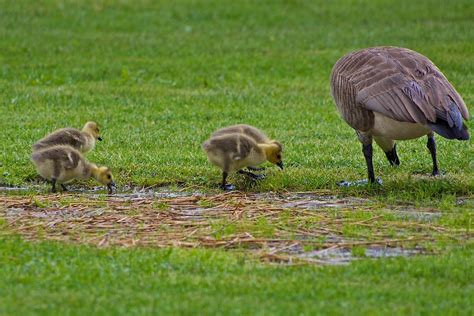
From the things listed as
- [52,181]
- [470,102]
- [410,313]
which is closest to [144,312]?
[410,313]

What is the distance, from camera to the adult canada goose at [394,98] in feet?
29.4

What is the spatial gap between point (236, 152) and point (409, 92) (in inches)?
68.9

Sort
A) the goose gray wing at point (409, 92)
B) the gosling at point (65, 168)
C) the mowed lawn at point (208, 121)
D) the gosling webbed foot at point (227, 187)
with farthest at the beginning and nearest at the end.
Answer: the gosling webbed foot at point (227, 187)
the gosling at point (65, 168)
the goose gray wing at point (409, 92)
the mowed lawn at point (208, 121)

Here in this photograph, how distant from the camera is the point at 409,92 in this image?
915 cm

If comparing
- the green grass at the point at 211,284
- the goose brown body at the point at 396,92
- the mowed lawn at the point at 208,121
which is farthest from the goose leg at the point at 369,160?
the green grass at the point at 211,284

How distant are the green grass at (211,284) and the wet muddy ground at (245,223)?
0.36 metres

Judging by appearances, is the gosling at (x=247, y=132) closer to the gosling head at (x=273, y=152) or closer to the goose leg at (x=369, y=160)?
the gosling head at (x=273, y=152)

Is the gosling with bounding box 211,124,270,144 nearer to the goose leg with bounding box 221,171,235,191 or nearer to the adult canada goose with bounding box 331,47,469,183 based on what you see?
the goose leg with bounding box 221,171,235,191

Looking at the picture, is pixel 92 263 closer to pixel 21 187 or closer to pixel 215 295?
pixel 215 295

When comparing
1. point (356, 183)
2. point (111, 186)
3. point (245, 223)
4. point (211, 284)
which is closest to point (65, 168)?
point (111, 186)

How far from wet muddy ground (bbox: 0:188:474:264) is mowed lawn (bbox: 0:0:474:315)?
0.32m

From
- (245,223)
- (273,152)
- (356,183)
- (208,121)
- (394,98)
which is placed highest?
(394,98)

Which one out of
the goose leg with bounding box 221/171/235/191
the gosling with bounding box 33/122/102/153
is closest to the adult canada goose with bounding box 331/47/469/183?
the goose leg with bounding box 221/171/235/191

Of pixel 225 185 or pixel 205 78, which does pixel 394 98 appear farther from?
pixel 205 78
